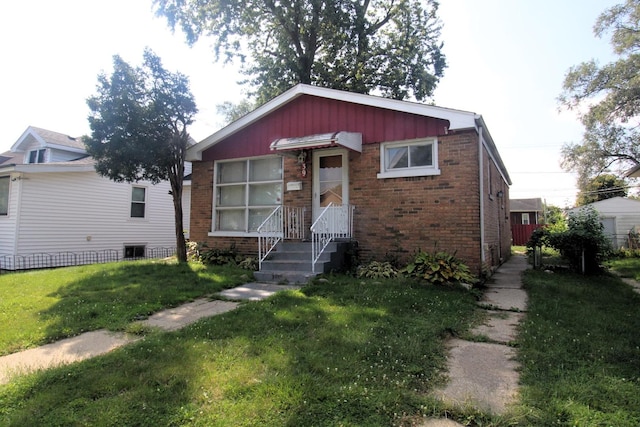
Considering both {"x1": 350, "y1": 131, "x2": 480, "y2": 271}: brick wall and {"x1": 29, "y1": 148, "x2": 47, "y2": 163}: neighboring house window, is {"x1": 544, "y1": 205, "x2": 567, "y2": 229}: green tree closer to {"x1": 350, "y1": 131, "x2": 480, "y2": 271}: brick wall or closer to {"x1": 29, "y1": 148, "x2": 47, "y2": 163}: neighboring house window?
{"x1": 350, "y1": 131, "x2": 480, "y2": 271}: brick wall

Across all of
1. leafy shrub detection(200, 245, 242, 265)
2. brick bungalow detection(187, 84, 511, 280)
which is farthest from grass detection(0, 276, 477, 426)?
leafy shrub detection(200, 245, 242, 265)

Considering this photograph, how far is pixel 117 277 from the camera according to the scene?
24.4 ft

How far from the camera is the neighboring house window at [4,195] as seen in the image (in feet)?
41.1

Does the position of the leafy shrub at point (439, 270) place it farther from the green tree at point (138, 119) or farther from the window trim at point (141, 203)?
the window trim at point (141, 203)

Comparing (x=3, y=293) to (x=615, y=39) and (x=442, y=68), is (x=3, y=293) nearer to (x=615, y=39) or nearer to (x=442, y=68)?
(x=442, y=68)

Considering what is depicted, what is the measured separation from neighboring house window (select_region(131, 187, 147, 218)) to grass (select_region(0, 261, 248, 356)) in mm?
7427

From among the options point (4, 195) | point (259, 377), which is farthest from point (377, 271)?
point (4, 195)

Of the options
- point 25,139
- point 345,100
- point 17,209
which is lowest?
point 17,209

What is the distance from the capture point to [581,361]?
10.2 ft

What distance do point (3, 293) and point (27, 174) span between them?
7.75 meters

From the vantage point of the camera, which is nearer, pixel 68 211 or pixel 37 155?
pixel 68 211

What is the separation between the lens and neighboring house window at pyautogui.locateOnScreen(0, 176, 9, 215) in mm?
12531

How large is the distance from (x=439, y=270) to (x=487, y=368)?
3.46 metres

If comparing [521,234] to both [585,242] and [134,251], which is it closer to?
[585,242]
